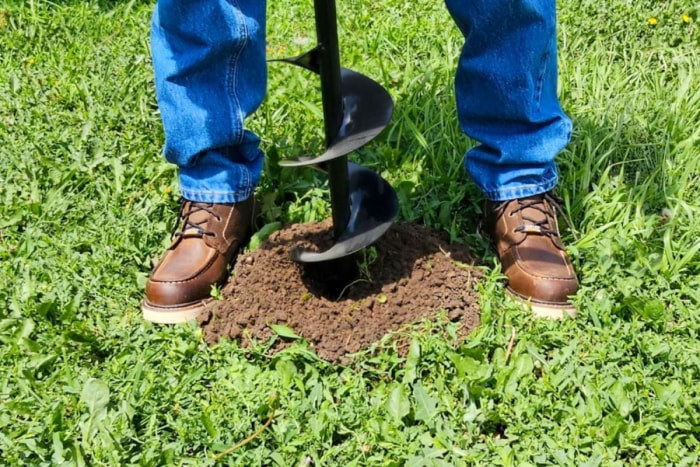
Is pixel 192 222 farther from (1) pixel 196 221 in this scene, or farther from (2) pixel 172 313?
(2) pixel 172 313

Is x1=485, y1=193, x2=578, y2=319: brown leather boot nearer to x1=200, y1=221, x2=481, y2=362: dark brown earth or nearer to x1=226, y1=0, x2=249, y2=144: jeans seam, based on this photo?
x1=200, y1=221, x2=481, y2=362: dark brown earth

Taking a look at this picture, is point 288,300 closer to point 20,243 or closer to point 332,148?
point 332,148

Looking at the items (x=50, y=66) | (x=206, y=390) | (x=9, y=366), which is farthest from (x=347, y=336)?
(x=50, y=66)

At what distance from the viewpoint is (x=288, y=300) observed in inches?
92.3

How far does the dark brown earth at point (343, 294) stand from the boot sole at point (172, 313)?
0.18ft

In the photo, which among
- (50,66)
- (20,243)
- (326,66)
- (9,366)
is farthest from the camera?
(50,66)

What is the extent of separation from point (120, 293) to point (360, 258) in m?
0.80

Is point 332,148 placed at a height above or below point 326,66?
below

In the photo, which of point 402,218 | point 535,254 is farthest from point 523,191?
point 402,218

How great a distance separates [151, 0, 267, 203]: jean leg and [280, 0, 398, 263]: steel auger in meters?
0.25

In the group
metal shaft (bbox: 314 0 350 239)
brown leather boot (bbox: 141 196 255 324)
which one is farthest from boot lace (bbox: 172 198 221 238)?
metal shaft (bbox: 314 0 350 239)

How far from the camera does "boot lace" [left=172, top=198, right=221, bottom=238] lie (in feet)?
8.07

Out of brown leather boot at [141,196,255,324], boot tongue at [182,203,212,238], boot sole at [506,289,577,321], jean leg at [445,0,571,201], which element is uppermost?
jean leg at [445,0,571,201]

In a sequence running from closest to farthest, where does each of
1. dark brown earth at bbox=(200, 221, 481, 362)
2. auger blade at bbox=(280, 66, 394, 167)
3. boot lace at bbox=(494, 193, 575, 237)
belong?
auger blade at bbox=(280, 66, 394, 167) < dark brown earth at bbox=(200, 221, 481, 362) < boot lace at bbox=(494, 193, 575, 237)
